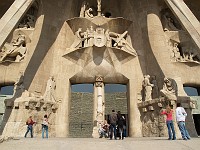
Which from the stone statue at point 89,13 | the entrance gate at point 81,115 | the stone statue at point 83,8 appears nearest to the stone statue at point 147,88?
the entrance gate at point 81,115

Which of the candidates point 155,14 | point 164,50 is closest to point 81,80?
point 164,50

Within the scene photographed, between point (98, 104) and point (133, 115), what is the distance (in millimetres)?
2075

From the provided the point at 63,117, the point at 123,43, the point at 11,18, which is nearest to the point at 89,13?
the point at 123,43

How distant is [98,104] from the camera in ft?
43.0

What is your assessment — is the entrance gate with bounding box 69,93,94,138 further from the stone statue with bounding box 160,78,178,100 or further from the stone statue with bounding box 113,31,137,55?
the stone statue with bounding box 160,78,178,100

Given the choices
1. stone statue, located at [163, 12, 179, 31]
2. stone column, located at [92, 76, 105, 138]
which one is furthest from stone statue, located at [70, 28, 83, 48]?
stone statue, located at [163, 12, 179, 31]

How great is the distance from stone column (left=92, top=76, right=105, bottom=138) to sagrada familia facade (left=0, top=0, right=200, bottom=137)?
1 centimetres

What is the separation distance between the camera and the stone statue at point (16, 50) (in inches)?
537

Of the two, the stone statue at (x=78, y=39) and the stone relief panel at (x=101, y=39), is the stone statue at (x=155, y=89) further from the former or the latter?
the stone statue at (x=78, y=39)

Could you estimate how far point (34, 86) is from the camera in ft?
40.8

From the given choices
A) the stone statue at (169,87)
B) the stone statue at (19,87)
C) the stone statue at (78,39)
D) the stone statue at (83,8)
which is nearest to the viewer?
the stone statue at (169,87)

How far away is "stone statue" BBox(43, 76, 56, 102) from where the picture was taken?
12155mm

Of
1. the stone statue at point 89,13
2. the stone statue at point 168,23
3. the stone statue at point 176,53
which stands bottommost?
the stone statue at point 176,53

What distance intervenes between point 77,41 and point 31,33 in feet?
9.51
